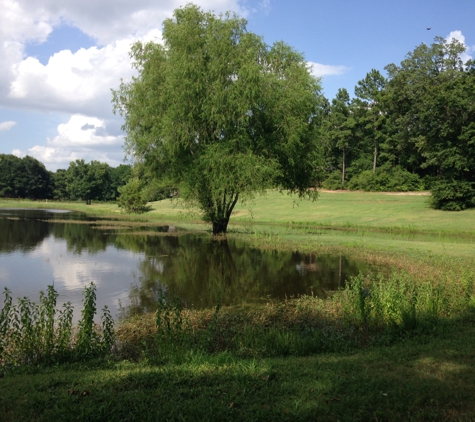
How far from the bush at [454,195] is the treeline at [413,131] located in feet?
0.33

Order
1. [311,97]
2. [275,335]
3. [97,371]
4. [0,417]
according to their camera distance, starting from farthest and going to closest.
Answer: [311,97] < [275,335] < [97,371] < [0,417]

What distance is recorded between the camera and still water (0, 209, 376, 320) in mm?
12719

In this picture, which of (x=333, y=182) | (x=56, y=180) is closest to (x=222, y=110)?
(x=333, y=182)

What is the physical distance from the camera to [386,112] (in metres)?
81.2

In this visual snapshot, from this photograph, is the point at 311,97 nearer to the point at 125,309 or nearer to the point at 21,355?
the point at 125,309

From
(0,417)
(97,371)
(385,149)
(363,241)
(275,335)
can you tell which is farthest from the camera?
(385,149)

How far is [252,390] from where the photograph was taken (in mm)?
5125

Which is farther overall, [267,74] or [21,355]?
[267,74]

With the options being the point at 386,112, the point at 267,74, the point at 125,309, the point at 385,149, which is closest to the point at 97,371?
the point at 125,309

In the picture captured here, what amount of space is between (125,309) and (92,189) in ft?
315

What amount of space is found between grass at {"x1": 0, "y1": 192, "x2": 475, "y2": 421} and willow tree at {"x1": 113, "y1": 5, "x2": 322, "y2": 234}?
1620cm

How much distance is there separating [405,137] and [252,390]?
7382 cm

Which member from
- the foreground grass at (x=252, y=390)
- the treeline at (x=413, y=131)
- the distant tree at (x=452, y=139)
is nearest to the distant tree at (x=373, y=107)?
the treeline at (x=413, y=131)

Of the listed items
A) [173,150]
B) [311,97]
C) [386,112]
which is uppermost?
[386,112]
